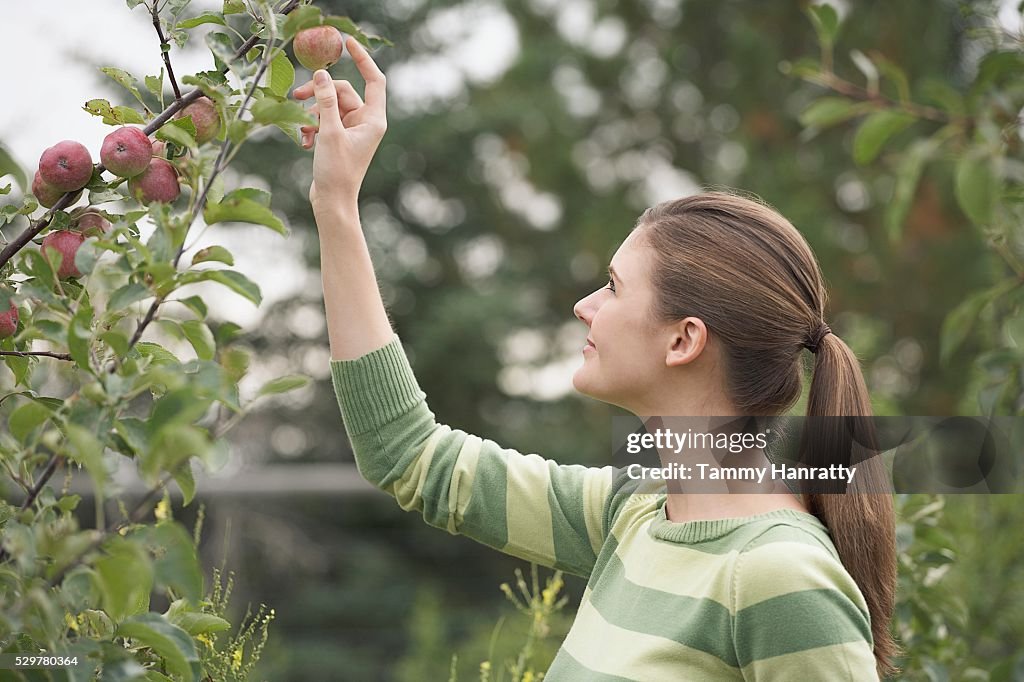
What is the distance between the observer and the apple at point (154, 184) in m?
0.85

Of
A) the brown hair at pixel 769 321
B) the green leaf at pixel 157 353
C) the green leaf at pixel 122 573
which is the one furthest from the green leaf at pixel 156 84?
the brown hair at pixel 769 321

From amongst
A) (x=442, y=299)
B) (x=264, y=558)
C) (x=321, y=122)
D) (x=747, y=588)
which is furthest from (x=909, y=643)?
(x=264, y=558)

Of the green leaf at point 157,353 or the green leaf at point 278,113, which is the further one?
the green leaf at point 157,353

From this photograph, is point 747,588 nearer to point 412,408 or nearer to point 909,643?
point 412,408

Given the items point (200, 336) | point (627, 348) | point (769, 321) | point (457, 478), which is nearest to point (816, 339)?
point (769, 321)

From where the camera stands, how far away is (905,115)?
1.05m

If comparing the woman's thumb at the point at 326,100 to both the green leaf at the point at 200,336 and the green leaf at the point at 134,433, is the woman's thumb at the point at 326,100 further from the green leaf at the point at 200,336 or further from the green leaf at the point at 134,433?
the green leaf at the point at 134,433

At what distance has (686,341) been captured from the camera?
107 centimetres

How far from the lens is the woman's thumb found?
1.00 metres

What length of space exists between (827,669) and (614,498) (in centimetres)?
40

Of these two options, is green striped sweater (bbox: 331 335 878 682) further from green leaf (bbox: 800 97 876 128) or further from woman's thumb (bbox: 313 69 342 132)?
green leaf (bbox: 800 97 876 128)

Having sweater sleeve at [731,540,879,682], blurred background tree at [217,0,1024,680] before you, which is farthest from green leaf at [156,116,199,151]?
blurred background tree at [217,0,1024,680]

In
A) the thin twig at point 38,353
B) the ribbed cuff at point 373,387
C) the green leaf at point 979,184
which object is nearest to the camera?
the thin twig at point 38,353

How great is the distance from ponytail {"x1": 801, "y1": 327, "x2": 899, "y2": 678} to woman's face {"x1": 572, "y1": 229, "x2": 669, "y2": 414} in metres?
0.18
